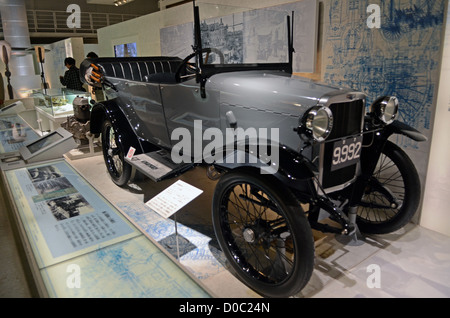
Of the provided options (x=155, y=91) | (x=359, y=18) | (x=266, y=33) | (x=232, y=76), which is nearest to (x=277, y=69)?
(x=266, y=33)

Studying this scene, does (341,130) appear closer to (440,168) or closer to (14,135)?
(440,168)

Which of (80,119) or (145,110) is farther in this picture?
(80,119)

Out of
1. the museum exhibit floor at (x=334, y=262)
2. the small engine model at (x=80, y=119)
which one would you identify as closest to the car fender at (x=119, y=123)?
the museum exhibit floor at (x=334, y=262)

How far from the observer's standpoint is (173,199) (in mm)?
2234

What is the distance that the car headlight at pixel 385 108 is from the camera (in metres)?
2.37

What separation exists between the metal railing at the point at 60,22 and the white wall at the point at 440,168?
14136 millimetres

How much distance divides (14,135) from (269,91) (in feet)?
13.3

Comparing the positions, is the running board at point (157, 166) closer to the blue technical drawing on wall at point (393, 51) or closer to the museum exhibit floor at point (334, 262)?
the museum exhibit floor at point (334, 262)

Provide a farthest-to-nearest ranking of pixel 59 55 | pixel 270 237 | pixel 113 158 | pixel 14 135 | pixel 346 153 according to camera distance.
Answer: pixel 59 55
pixel 14 135
pixel 113 158
pixel 346 153
pixel 270 237

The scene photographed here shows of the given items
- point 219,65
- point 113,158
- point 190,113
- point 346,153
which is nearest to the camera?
point 346,153

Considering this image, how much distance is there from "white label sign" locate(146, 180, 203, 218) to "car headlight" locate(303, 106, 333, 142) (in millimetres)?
766

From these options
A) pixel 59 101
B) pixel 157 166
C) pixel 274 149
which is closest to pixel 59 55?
pixel 59 101

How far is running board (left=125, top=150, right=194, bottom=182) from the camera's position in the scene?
2.78 meters
